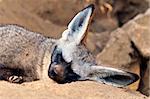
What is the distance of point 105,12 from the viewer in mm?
11594

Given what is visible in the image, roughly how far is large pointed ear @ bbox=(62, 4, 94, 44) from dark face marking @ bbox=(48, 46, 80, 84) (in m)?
0.36

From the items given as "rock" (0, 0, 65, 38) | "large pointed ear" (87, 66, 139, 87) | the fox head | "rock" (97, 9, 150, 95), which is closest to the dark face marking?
the fox head

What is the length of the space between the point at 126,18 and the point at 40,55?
634 cm

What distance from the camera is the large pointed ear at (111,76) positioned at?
522cm

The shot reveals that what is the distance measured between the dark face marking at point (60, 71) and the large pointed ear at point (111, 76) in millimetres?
203

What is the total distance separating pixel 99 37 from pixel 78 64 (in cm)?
510

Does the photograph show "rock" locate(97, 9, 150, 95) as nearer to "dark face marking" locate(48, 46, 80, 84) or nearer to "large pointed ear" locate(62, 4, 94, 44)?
"large pointed ear" locate(62, 4, 94, 44)

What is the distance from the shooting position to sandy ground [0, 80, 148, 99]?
4520mm

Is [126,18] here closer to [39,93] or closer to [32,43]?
[32,43]

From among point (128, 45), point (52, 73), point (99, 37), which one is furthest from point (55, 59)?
point (99, 37)

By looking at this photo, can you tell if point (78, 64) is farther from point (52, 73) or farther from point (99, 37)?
point (99, 37)

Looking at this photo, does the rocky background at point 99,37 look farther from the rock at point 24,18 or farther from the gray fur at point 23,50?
the gray fur at point 23,50

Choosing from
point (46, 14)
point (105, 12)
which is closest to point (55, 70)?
point (46, 14)

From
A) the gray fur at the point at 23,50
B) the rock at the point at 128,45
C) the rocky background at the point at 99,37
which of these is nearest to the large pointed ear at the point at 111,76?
the rocky background at the point at 99,37
